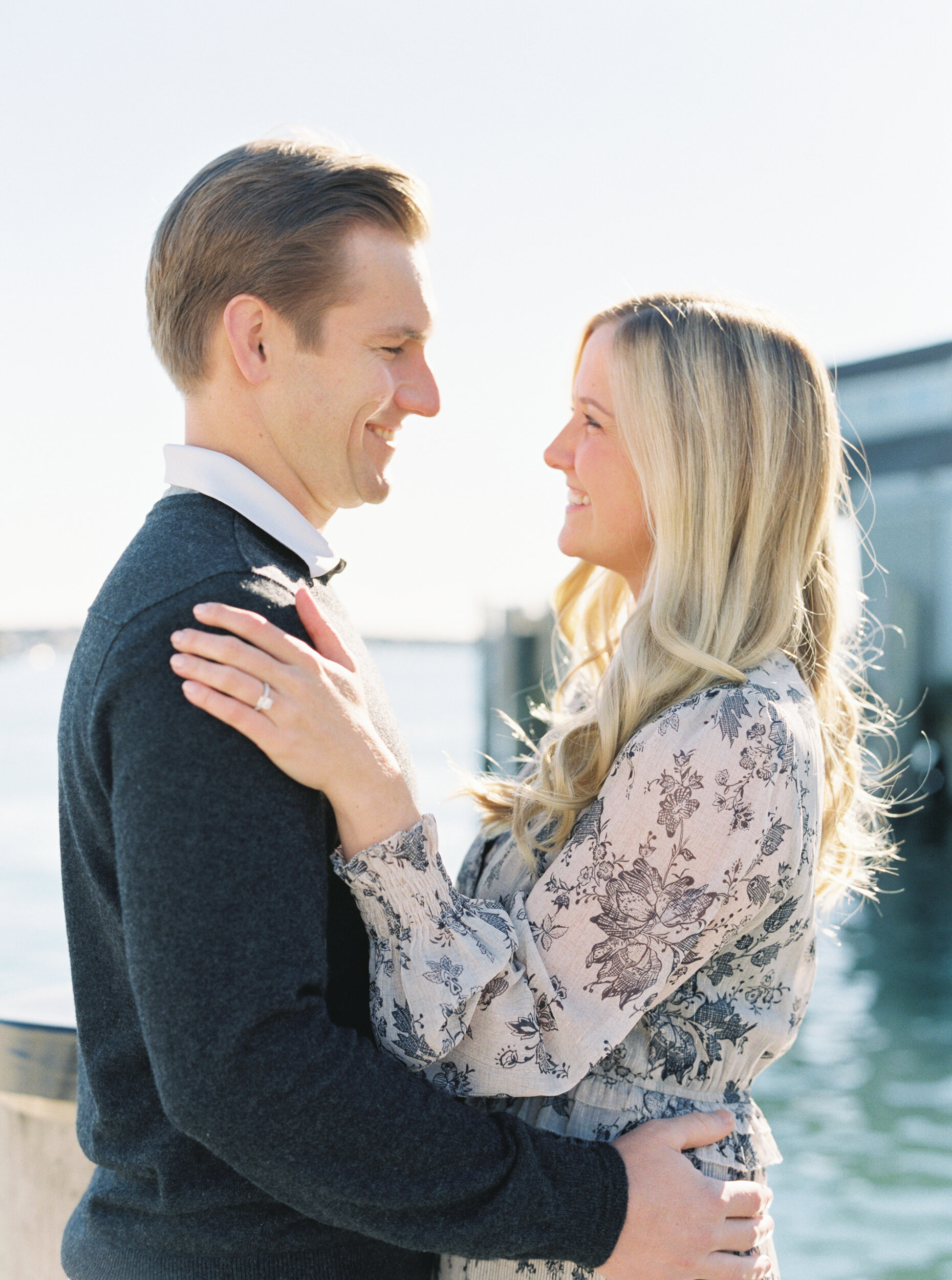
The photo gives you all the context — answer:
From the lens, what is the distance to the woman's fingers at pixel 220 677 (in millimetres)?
1168

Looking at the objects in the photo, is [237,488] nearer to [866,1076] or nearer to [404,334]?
[404,334]

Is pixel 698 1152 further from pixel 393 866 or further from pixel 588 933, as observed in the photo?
pixel 393 866

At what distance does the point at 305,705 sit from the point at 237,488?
0.37 metres

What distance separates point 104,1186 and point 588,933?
69 cm

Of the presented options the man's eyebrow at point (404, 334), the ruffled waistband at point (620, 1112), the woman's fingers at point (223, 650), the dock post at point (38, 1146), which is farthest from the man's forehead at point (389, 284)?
the dock post at point (38, 1146)

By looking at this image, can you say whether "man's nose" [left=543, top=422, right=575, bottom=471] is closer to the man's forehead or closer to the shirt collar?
the man's forehead

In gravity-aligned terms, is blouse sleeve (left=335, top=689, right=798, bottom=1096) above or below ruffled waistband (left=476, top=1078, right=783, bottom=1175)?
above

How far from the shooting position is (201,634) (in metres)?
1.19

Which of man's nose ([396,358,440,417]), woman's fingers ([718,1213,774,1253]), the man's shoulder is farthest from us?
man's nose ([396,358,440,417])

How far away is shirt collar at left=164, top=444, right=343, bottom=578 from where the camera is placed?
56.9 inches

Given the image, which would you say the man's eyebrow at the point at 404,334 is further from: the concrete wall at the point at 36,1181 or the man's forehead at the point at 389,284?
the concrete wall at the point at 36,1181

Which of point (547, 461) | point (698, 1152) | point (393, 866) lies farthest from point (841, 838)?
point (393, 866)

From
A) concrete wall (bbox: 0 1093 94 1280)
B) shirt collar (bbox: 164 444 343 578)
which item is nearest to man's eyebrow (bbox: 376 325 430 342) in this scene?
shirt collar (bbox: 164 444 343 578)

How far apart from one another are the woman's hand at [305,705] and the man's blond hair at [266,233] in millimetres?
432
